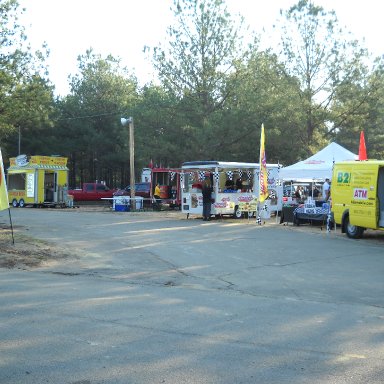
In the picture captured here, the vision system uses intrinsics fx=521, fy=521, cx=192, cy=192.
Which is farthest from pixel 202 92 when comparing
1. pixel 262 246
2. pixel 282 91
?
pixel 262 246

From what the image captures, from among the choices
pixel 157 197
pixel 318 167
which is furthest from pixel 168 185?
pixel 318 167

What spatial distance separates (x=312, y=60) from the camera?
38.6 m

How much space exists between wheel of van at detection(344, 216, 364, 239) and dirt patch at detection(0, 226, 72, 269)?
9626mm

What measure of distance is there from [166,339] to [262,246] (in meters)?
9.43

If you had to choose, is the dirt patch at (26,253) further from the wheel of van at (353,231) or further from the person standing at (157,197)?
the person standing at (157,197)

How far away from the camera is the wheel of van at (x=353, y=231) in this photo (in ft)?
57.0

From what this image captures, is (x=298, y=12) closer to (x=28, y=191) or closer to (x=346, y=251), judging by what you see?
(x=28, y=191)

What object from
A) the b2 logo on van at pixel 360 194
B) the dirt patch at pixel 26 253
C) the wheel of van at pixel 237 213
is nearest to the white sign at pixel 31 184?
the wheel of van at pixel 237 213

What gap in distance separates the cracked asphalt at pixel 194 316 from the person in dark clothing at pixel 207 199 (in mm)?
8641

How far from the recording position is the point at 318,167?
24266 mm

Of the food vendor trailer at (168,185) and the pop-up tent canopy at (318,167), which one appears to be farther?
the food vendor trailer at (168,185)

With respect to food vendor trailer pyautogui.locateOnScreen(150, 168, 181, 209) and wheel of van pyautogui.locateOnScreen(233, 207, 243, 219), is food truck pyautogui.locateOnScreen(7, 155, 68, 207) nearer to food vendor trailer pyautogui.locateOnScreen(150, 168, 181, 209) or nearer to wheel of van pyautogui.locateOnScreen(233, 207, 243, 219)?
food vendor trailer pyautogui.locateOnScreen(150, 168, 181, 209)

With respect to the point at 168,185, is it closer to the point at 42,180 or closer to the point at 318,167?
the point at 42,180

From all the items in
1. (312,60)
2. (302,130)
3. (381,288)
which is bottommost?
(381,288)
